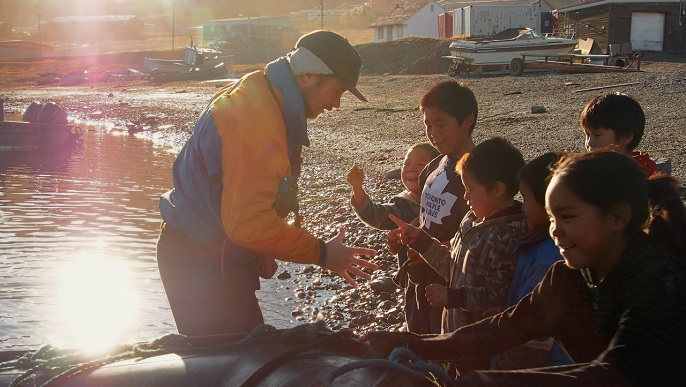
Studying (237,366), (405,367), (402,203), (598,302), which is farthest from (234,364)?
(402,203)

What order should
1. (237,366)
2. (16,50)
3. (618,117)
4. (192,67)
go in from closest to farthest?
(237,366)
(618,117)
(192,67)
(16,50)

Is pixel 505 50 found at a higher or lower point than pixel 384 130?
higher

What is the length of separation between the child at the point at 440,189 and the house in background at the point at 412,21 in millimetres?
55223

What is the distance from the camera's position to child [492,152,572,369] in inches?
124

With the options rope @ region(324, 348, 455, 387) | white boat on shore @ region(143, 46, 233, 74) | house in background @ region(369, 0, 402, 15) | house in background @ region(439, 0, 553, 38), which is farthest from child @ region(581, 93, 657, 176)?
house in background @ region(369, 0, 402, 15)

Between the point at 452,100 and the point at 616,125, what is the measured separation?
790 mm

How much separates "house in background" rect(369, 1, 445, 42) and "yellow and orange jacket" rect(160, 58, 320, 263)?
5604cm

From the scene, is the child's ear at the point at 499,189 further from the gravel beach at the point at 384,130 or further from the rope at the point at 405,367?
the gravel beach at the point at 384,130

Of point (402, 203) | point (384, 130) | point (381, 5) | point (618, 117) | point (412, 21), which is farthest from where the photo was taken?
point (381, 5)

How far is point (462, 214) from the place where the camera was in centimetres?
396

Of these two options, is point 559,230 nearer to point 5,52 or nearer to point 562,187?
point 562,187

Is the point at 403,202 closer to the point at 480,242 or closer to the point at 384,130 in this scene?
the point at 480,242

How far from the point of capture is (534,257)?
318 centimetres

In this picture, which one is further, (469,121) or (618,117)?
(469,121)
